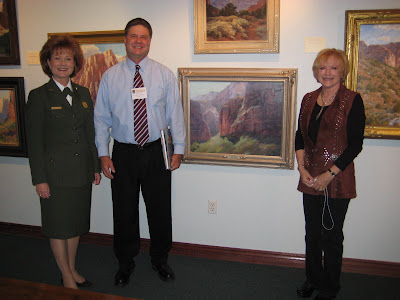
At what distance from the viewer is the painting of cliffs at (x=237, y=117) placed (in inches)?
101

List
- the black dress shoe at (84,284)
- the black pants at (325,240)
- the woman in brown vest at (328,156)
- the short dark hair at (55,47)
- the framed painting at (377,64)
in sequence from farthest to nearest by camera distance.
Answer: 1. the black dress shoe at (84,284)
2. the framed painting at (377,64)
3. the short dark hair at (55,47)
4. the black pants at (325,240)
5. the woman in brown vest at (328,156)

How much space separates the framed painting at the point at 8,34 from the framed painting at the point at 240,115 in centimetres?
155

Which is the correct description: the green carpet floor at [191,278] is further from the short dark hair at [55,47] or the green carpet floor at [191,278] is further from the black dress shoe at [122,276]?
the short dark hair at [55,47]

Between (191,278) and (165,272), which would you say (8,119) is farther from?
(191,278)

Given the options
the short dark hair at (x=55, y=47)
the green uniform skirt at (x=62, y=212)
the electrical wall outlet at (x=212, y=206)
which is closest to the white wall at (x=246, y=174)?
the electrical wall outlet at (x=212, y=206)

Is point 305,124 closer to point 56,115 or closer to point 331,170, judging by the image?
point 331,170

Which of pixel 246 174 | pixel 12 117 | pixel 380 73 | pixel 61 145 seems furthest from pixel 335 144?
pixel 12 117

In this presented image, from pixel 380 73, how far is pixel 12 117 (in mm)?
3081

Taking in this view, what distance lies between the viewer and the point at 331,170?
201 centimetres

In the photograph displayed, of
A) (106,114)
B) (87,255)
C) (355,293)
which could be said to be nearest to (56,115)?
(106,114)

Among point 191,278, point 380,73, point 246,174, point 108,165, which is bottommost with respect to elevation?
point 191,278

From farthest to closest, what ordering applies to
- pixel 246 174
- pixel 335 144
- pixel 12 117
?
pixel 12 117
pixel 246 174
pixel 335 144

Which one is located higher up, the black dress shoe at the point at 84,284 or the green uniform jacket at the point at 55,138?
the green uniform jacket at the point at 55,138

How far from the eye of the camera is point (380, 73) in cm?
234
